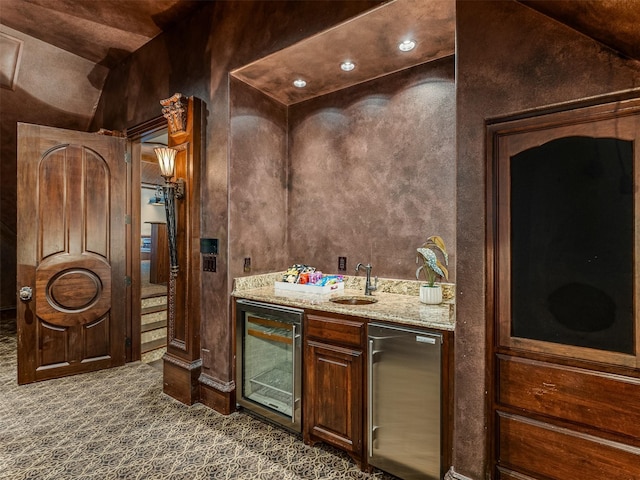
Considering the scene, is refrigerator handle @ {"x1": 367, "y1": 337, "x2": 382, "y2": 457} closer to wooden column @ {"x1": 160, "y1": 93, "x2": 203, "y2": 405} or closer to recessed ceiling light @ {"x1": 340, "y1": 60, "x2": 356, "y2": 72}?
wooden column @ {"x1": 160, "y1": 93, "x2": 203, "y2": 405}

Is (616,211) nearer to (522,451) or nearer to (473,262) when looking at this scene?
(473,262)

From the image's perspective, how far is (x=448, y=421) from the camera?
174 cm

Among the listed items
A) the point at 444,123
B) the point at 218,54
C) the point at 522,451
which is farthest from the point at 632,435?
the point at 218,54

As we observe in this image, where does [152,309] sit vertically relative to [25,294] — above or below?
below

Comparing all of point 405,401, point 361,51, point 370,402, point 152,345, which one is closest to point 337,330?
point 370,402

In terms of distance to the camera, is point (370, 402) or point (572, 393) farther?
point (370, 402)

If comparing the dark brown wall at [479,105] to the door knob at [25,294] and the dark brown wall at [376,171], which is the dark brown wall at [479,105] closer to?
the dark brown wall at [376,171]

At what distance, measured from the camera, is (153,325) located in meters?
4.56

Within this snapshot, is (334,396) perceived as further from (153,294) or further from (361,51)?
(153,294)

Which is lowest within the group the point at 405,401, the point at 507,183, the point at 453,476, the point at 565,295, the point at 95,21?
the point at 453,476

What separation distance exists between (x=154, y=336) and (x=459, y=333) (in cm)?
425

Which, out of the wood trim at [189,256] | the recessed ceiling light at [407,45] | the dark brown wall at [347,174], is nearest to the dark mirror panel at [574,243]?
the dark brown wall at [347,174]

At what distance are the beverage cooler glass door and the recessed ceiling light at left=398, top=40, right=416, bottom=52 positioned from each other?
79.6 inches

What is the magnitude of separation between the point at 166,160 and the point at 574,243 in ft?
9.58
